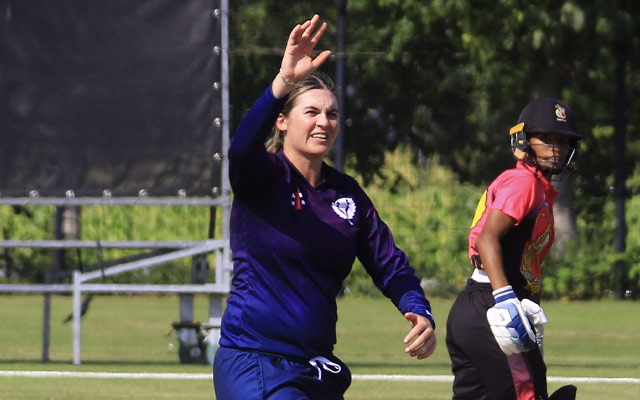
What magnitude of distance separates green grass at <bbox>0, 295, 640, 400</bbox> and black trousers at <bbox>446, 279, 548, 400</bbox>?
3.25 m

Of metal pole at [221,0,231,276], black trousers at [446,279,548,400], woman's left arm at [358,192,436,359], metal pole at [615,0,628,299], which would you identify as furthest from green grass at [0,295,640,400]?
woman's left arm at [358,192,436,359]

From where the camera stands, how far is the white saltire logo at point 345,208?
5.15 metres

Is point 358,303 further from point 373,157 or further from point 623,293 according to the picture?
point 623,293

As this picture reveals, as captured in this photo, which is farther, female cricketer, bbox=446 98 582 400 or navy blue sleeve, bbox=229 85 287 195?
female cricketer, bbox=446 98 582 400

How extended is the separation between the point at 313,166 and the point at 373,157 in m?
14.0

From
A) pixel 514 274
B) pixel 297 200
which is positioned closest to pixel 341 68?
pixel 514 274

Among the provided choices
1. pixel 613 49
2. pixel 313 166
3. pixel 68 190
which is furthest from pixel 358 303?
pixel 313 166

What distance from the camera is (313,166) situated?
5129 millimetres

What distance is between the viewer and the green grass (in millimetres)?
10562

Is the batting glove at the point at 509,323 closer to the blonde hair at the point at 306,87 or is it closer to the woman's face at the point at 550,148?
the woman's face at the point at 550,148

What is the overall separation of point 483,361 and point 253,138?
2504 millimetres

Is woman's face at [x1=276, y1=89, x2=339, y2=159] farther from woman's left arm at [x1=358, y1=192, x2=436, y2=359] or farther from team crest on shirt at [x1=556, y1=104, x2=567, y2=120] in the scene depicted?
team crest on shirt at [x1=556, y1=104, x2=567, y2=120]

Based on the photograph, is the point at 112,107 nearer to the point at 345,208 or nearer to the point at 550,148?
the point at 550,148

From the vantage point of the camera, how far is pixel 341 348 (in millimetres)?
13906
